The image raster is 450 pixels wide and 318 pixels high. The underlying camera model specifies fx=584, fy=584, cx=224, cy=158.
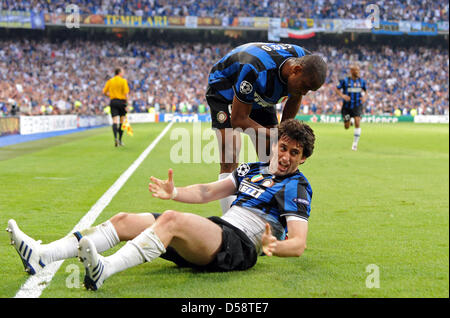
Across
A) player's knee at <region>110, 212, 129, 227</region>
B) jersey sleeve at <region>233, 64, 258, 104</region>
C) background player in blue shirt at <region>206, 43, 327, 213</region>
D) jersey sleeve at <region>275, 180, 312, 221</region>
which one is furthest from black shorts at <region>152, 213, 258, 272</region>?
jersey sleeve at <region>233, 64, 258, 104</region>

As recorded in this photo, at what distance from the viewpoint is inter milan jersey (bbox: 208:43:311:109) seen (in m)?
5.05

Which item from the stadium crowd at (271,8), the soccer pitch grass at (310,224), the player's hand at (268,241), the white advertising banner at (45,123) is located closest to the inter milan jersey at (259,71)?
the soccer pitch grass at (310,224)

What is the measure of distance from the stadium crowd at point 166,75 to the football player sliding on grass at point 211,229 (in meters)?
36.7

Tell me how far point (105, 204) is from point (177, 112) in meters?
39.5

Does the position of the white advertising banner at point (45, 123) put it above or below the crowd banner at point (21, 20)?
below

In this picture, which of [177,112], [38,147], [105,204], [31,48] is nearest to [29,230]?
[105,204]

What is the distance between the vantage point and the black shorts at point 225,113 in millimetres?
5711

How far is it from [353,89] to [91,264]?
14.5 metres

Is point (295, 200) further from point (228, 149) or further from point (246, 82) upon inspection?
point (228, 149)

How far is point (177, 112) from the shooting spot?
46156mm

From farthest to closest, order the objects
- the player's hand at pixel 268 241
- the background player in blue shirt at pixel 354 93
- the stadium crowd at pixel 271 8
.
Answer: the stadium crowd at pixel 271 8 → the background player in blue shirt at pixel 354 93 → the player's hand at pixel 268 241

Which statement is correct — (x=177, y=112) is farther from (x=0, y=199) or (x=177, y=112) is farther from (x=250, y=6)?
(x=0, y=199)

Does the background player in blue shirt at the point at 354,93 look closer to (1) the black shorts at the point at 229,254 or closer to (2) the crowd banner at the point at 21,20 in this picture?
(1) the black shorts at the point at 229,254

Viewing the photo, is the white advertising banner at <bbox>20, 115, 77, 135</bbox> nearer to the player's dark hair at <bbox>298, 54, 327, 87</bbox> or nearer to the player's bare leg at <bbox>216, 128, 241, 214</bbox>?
the player's bare leg at <bbox>216, 128, 241, 214</bbox>
